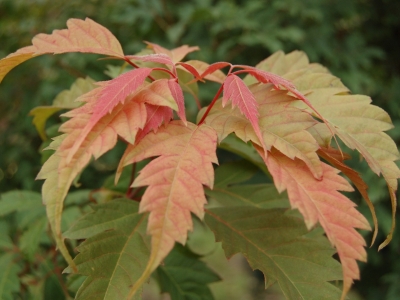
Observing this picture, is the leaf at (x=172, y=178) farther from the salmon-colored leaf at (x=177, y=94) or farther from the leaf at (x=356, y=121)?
the leaf at (x=356, y=121)

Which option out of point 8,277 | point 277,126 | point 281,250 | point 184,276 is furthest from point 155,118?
point 8,277

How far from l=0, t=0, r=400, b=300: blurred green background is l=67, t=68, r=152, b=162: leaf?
1050mm

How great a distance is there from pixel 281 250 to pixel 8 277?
1.96 feet

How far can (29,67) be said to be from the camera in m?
1.74

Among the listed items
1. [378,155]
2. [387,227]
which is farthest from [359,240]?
[387,227]

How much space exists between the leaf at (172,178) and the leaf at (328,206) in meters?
0.09

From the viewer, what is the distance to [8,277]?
0.93m

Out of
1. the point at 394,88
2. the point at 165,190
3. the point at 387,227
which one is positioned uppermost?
the point at 165,190

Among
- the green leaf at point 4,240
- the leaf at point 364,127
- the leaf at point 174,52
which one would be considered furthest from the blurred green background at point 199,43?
the leaf at point 364,127

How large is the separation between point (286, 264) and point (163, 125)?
30cm

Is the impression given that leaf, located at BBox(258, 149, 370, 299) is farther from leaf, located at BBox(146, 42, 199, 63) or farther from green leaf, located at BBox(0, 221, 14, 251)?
green leaf, located at BBox(0, 221, 14, 251)

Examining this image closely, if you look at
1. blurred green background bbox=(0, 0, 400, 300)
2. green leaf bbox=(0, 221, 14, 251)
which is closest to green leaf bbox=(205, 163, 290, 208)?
green leaf bbox=(0, 221, 14, 251)

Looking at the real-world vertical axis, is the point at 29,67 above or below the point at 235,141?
below

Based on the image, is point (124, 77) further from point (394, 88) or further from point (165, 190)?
point (394, 88)
